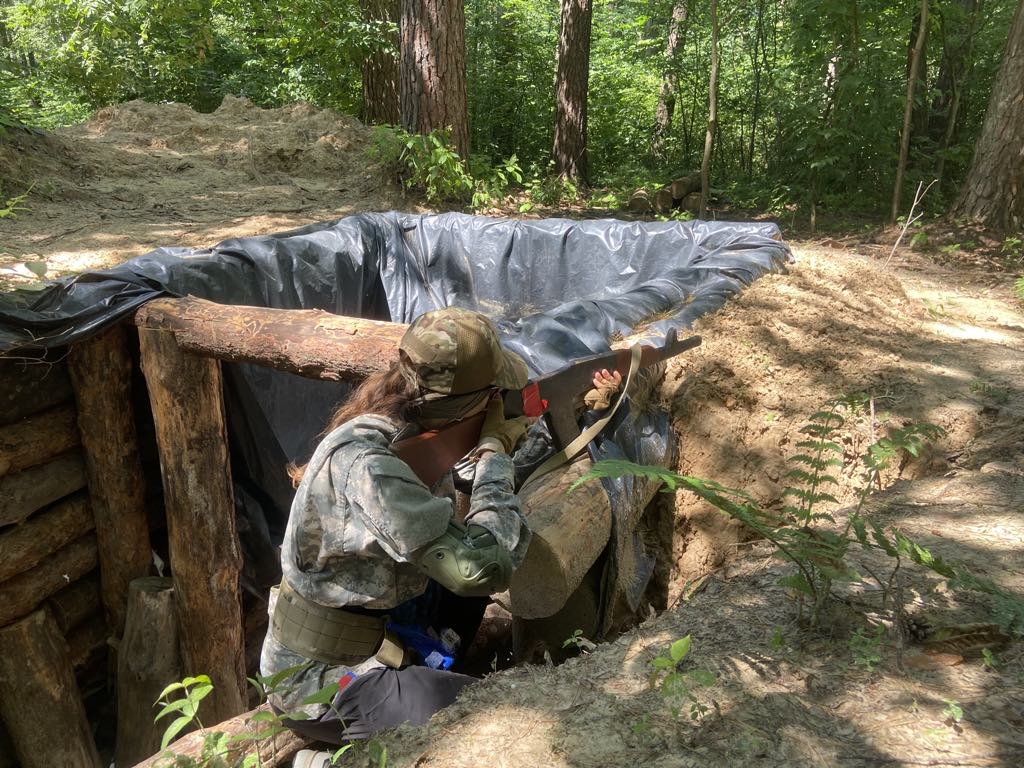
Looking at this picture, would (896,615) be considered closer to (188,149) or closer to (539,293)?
(539,293)

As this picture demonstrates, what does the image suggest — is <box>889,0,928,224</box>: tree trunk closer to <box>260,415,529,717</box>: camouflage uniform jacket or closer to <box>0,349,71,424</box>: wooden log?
<box>260,415,529,717</box>: camouflage uniform jacket

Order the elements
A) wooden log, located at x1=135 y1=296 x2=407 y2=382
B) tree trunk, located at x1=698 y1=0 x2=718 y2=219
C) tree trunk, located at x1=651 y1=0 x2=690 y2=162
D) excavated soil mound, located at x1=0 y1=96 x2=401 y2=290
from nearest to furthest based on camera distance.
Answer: wooden log, located at x1=135 y1=296 x2=407 y2=382 < excavated soil mound, located at x1=0 y1=96 x2=401 y2=290 < tree trunk, located at x1=698 y1=0 x2=718 y2=219 < tree trunk, located at x1=651 y1=0 x2=690 y2=162

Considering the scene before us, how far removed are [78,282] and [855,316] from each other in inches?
179

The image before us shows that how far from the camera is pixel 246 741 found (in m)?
2.26

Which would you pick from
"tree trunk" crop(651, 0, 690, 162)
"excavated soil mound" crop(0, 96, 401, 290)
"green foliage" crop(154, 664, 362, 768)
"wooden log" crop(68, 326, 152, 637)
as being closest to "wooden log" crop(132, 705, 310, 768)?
"green foliage" crop(154, 664, 362, 768)

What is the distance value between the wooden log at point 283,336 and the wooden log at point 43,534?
40.3 inches

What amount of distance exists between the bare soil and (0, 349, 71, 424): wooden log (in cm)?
64

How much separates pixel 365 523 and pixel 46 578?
2394 millimetres

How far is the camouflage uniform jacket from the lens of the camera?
187 cm

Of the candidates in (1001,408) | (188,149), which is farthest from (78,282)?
(188,149)

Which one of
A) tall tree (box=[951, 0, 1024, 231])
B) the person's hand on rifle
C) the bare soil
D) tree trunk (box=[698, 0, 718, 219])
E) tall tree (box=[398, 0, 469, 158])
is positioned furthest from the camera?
tall tree (box=[398, 0, 469, 158])

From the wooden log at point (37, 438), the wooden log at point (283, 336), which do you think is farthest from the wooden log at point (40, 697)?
the wooden log at point (283, 336)

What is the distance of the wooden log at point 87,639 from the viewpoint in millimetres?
3648

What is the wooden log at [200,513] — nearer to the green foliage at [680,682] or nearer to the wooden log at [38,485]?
the wooden log at [38,485]
